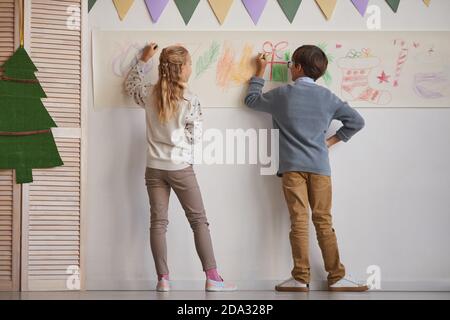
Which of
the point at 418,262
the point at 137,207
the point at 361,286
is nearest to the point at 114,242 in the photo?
the point at 137,207

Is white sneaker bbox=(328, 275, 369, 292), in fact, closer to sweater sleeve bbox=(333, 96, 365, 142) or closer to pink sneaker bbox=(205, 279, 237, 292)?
pink sneaker bbox=(205, 279, 237, 292)

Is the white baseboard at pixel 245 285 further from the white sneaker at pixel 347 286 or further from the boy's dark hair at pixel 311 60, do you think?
the boy's dark hair at pixel 311 60

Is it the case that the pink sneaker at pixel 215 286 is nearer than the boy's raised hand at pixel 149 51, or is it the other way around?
the pink sneaker at pixel 215 286

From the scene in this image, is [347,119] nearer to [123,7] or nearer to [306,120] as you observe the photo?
[306,120]

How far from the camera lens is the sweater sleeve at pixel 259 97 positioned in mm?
3326

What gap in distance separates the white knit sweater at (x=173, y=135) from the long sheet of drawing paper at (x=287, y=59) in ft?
0.58

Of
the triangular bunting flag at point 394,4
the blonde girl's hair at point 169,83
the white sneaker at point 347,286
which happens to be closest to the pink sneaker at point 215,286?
the white sneaker at point 347,286

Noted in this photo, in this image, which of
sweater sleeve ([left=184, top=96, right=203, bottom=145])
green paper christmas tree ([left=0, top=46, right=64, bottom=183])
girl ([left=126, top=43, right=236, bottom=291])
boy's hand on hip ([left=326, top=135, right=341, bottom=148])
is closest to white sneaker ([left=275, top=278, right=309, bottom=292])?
girl ([left=126, top=43, right=236, bottom=291])

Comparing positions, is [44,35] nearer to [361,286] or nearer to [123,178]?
[123,178]

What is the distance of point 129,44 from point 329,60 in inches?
36.0

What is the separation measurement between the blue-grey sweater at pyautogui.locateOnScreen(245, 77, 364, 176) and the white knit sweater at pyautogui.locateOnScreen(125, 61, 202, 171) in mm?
312

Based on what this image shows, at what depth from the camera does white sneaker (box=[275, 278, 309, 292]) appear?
3234 millimetres

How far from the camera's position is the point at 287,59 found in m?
3.44

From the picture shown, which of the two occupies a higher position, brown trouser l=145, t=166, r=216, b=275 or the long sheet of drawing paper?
the long sheet of drawing paper
